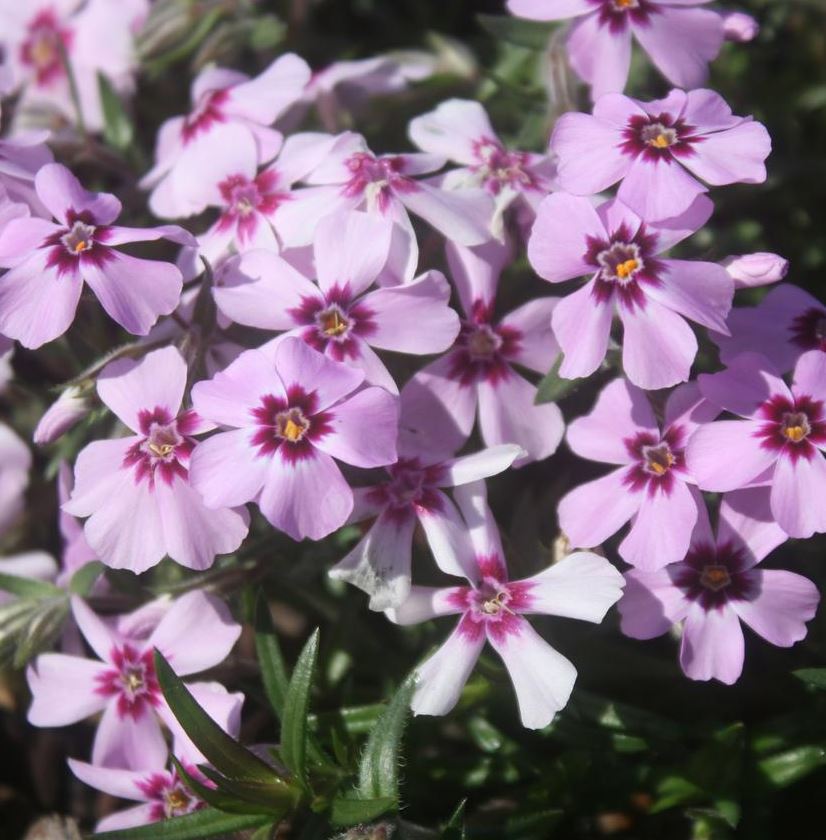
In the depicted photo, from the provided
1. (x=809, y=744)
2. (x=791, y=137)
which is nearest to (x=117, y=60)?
(x=791, y=137)

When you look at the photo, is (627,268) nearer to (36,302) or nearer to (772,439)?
(772,439)

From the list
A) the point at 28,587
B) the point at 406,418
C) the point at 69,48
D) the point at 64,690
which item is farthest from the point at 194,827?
the point at 69,48

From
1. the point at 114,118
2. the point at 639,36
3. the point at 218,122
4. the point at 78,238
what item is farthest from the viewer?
the point at 114,118

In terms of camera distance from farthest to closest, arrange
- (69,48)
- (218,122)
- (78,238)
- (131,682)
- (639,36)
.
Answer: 1. (69,48)
2. (218,122)
3. (639,36)
4. (131,682)
5. (78,238)

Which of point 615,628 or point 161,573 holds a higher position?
point 161,573

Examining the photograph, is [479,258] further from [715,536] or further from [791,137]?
[791,137]

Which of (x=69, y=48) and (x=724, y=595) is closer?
(x=724, y=595)

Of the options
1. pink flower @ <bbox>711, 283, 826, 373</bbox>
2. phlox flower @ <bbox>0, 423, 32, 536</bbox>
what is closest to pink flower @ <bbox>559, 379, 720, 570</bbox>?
pink flower @ <bbox>711, 283, 826, 373</bbox>
